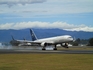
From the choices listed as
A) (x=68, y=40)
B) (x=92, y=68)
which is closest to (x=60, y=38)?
(x=68, y=40)

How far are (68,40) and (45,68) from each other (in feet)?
196

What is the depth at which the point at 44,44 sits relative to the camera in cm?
8406

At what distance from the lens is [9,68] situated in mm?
22906

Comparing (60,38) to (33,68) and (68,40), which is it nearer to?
(68,40)

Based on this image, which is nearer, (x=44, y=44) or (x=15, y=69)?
(x=15, y=69)

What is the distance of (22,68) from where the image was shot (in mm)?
22609

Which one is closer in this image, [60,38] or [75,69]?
[75,69]

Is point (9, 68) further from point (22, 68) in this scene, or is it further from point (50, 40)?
point (50, 40)

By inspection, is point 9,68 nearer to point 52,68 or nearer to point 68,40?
point 52,68

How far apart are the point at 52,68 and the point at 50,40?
64.1 metres

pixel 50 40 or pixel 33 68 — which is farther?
pixel 50 40

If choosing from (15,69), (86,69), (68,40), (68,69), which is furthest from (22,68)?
(68,40)

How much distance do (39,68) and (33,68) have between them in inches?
20.3

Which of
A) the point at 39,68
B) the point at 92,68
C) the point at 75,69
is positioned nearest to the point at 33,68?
the point at 39,68
